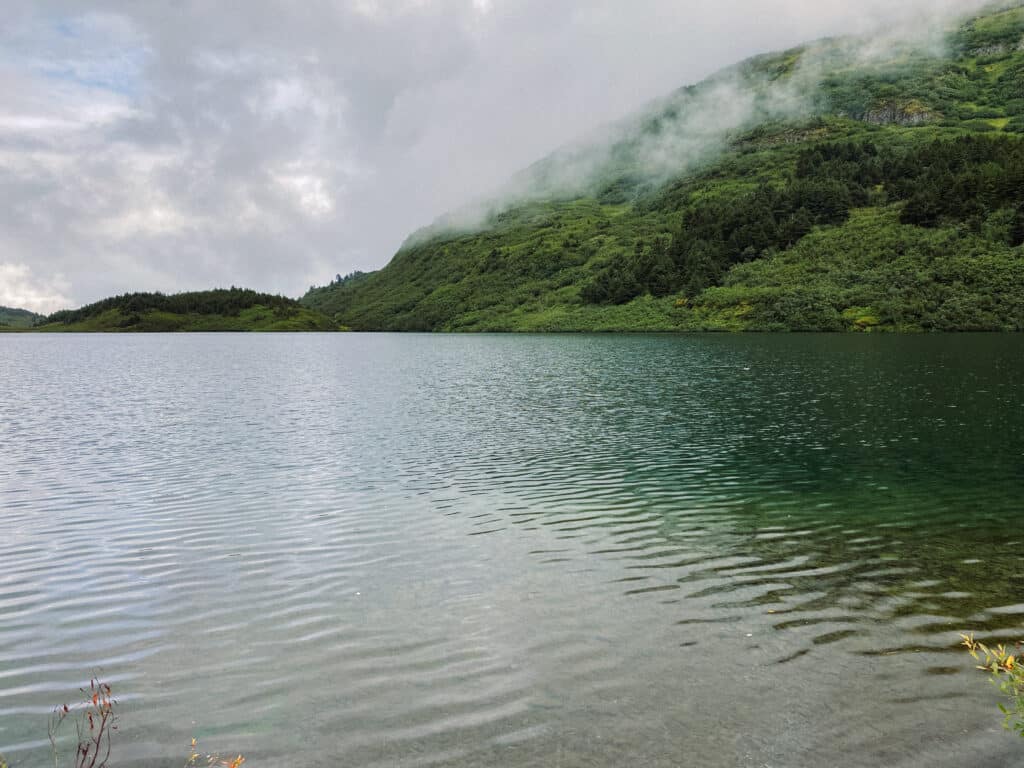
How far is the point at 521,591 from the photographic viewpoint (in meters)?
16.6

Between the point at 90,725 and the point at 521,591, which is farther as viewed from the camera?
the point at 521,591

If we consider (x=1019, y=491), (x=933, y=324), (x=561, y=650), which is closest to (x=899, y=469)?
(x=1019, y=491)

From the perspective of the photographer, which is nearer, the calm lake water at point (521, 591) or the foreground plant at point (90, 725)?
the foreground plant at point (90, 725)

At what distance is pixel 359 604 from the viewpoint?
52.1 feet

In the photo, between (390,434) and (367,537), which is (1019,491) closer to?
(367,537)

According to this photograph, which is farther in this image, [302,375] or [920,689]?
[302,375]

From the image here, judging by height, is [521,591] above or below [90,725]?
below

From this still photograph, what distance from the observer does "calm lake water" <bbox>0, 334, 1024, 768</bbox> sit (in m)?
10.3

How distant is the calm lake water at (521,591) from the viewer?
406 inches

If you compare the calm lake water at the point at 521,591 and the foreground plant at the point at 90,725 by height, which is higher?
the foreground plant at the point at 90,725

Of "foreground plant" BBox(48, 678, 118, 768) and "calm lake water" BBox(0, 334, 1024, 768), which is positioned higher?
"foreground plant" BBox(48, 678, 118, 768)

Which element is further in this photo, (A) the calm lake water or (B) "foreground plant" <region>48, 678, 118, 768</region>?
(A) the calm lake water

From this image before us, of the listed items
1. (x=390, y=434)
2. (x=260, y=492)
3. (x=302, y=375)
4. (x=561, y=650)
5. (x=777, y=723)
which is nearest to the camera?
(x=777, y=723)

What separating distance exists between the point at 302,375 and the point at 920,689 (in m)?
88.8
